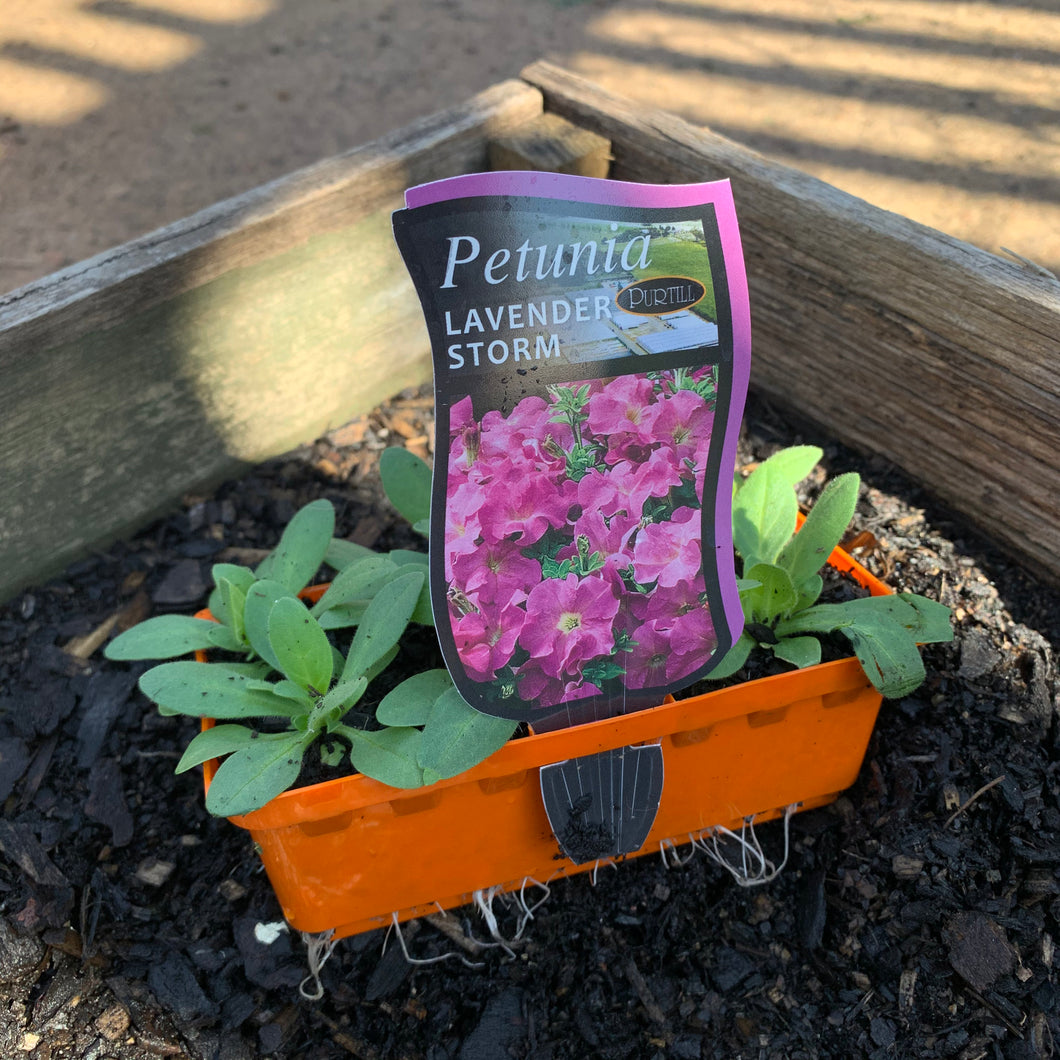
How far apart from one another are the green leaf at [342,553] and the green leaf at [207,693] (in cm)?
24

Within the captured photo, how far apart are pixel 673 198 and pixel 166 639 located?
2.62 feet

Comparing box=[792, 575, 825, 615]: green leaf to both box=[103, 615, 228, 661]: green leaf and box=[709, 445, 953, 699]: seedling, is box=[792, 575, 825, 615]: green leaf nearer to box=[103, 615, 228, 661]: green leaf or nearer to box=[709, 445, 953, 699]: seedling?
box=[709, 445, 953, 699]: seedling

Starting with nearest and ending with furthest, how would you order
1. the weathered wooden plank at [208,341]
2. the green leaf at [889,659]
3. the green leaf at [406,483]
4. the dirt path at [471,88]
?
the green leaf at [889,659] < the green leaf at [406,483] < the weathered wooden plank at [208,341] < the dirt path at [471,88]

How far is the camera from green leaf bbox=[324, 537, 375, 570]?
1354 mm

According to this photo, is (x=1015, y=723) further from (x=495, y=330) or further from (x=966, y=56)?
(x=966, y=56)

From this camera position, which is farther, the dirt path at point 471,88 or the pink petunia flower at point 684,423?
the dirt path at point 471,88

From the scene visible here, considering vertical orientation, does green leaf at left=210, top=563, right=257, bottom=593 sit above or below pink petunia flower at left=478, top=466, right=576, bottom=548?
below

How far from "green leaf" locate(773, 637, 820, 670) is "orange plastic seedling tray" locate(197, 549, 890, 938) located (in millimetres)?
21

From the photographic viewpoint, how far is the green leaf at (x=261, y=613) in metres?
1.16

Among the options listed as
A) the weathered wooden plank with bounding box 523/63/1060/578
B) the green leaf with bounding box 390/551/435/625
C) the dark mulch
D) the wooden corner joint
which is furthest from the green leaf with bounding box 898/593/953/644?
the wooden corner joint

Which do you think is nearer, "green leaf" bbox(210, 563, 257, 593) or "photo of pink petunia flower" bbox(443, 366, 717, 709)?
"photo of pink petunia flower" bbox(443, 366, 717, 709)

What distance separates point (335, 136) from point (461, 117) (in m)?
1.18

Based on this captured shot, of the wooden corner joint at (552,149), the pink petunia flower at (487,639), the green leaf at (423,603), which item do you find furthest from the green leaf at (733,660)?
the wooden corner joint at (552,149)

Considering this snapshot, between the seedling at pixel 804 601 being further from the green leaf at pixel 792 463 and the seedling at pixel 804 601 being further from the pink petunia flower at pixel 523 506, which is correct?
the pink petunia flower at pixel 523 506
